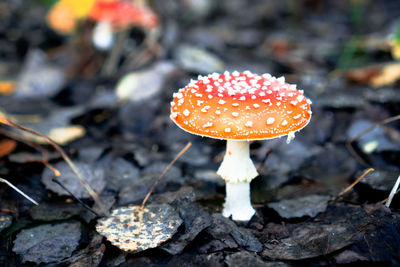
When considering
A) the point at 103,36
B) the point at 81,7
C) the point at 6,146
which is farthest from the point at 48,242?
the point at 81,7

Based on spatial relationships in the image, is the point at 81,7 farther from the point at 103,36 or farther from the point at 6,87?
the point at 6,87

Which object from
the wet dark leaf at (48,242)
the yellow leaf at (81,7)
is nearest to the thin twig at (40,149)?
the wet dark leaf at (48,242)

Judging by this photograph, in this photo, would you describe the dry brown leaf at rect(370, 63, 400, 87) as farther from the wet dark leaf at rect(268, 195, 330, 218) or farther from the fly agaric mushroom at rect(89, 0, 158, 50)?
the fly agaric mushroom at rect(89, 0, 158, 50)

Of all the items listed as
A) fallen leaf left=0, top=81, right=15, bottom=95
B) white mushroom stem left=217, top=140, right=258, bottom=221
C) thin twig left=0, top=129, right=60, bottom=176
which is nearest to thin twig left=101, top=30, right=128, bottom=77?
fallen leaf left=0, top=81, right=15, bottom=95

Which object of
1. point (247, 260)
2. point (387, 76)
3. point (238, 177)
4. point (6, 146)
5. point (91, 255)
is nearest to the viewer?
point (247, 260)

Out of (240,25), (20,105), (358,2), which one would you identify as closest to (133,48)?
(20,105)

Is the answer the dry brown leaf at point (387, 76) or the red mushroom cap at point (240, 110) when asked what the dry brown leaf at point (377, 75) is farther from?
the red mushroom cap at point (240, 110)
